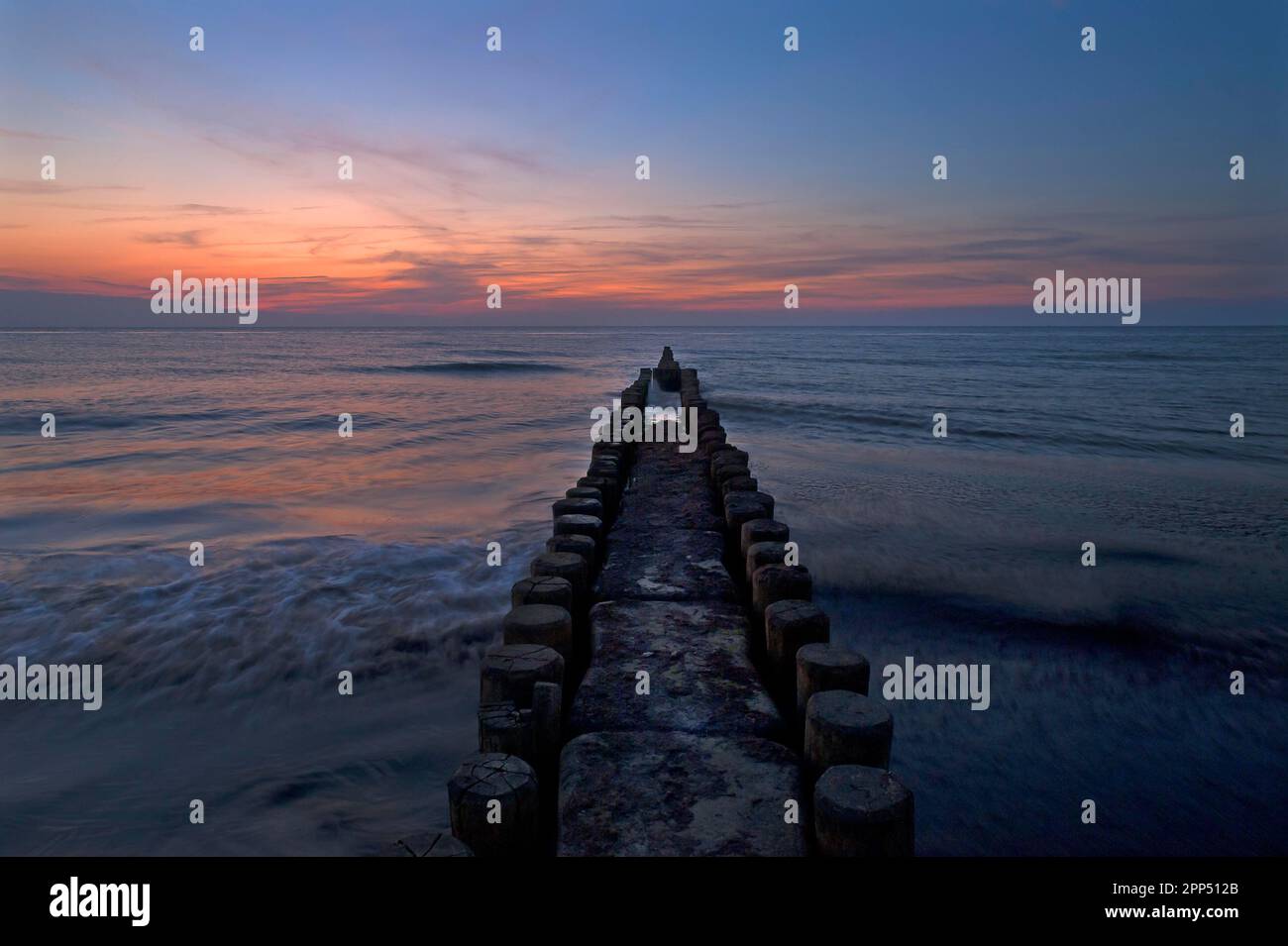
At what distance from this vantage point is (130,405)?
2311cm

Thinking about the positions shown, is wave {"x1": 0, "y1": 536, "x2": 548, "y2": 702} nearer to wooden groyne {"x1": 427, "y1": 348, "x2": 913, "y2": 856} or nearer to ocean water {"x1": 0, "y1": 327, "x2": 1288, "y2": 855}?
ocean water {"x1": 0, "y1": 327, "x2": 1288, "y2": 855}

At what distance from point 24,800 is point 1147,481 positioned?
15.3 meters

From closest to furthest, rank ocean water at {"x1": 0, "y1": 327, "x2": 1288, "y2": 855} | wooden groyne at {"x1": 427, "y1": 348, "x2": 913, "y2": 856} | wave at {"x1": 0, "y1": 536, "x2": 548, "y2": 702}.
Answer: wooden groyne at {"x1": 427, "y1": 348, "x2": 913, "y2": 856} < ocean water at {"x1": 0, "y1": 327, "x2": 1288, "y2": 855} < wave at {"x1": 0, "y1": 536, "x2": 548, "y2": 702}

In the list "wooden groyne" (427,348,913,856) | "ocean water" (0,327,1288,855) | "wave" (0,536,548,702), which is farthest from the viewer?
"wave" (0,536,548,702)

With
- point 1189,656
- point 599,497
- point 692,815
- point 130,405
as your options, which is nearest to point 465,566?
point 599,497

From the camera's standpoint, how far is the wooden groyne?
7.47 feet

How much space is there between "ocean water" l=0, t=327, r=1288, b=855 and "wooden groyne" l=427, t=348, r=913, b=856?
1485 mm

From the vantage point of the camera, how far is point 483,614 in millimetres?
7086

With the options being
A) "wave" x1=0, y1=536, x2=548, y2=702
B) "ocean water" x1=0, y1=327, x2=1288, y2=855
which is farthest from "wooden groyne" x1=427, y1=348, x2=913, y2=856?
"wave" x1=0, y1=536, x2=548, y2=702

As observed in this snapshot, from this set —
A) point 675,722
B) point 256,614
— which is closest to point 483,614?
point 256,614

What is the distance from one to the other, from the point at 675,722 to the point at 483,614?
4.17 m

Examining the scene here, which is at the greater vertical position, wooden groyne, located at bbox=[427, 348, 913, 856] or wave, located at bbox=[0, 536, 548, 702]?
wooden groyne, located at bbox=[427, 348, 913, 856]

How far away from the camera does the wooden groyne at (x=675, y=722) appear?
2277 millimetres

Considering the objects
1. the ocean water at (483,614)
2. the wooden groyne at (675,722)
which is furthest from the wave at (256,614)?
the wooden groyne at (675,722)
